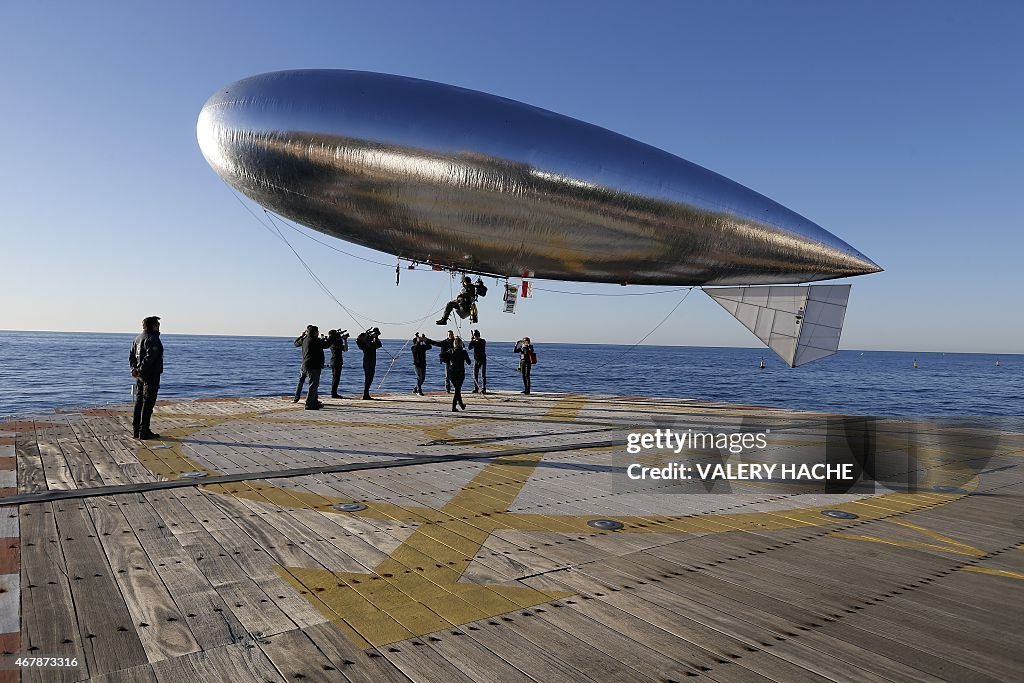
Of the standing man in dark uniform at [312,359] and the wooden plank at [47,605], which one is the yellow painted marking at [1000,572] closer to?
the wooden plank at [47,605]

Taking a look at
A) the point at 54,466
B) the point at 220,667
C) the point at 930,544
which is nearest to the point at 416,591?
the point at 220,667

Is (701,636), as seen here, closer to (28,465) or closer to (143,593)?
(143,593)

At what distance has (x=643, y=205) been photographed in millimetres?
12070

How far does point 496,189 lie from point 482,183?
287mm

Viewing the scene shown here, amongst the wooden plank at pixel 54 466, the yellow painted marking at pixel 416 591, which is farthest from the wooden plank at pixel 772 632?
the wooden plank at pixel 54 466

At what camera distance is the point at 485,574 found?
17.2 feet

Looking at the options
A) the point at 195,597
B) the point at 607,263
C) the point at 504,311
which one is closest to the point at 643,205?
the point at 607,263

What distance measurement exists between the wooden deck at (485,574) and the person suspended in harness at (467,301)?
6093 millimetres

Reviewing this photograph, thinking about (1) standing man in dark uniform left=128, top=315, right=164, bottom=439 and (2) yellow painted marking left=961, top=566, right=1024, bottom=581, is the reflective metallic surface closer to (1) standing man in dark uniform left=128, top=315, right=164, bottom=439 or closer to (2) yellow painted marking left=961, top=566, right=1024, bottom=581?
(1) standing man in dark uniform left=128, top=315, right=164, bottom=439

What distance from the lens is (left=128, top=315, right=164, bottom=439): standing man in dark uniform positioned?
1155 centimetres

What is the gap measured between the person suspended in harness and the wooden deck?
609cm

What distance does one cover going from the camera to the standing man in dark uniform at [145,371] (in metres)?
11.5

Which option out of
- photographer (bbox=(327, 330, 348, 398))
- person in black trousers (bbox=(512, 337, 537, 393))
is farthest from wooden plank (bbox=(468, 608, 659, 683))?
person in black trousers (bbox=(512, 337, 537, 393))

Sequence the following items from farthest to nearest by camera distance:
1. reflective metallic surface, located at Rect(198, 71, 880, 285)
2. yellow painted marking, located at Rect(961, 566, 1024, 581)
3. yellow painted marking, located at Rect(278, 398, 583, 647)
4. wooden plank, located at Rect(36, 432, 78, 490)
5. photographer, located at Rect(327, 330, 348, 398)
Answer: photographer, located at Rect(327, 330, 348, 398) → reflective metallic surface, located at Rect(198, 71, 880, 285) → wooden plank, located at Rect(36, 432, 78, 490) → yellow painted marking, located at Rect(961, 566, 1024, 581) → yellow painted marking, located at Rect(278, 398, 583, 647)
